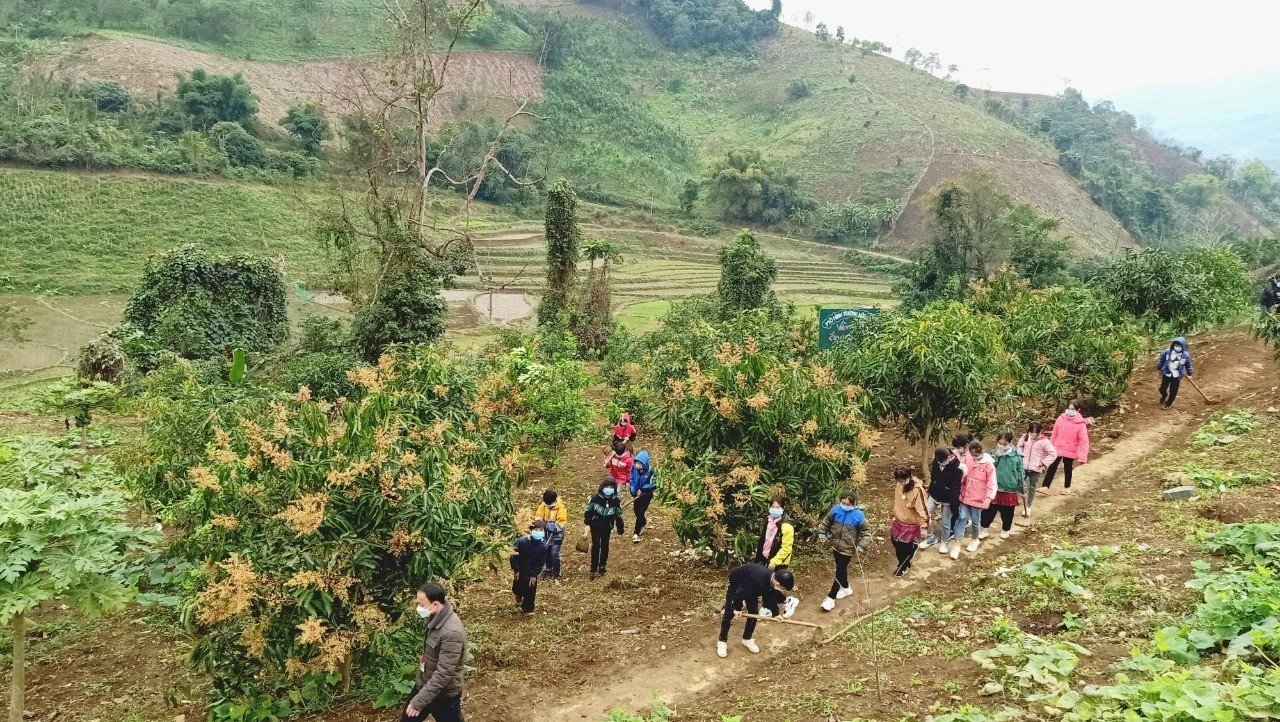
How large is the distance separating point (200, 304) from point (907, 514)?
19667mm

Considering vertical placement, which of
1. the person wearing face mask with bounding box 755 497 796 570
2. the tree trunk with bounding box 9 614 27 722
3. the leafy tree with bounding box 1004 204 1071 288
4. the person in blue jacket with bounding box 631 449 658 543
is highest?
the leafy tree with bounding box 1004 204 1071 288

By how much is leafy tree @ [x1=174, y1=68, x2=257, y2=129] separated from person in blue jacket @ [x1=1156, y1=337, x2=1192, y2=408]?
166 ft

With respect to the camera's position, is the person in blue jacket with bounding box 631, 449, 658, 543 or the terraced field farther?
the terraced field

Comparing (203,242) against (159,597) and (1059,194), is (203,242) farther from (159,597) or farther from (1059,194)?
(1059,194)

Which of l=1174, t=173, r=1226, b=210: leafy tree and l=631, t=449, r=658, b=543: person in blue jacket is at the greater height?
l=1174, t=173, r=1226, b=210: leafy tree

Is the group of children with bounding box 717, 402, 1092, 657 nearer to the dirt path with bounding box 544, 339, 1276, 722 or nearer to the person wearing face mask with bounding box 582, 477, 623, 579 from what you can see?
the dirt path with bounding box 544, 339, 1276, 722

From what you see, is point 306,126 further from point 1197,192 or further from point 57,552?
point 1197,192

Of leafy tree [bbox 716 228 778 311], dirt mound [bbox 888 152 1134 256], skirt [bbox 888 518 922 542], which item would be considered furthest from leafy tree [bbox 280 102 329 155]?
skirt [bbox 888 518 922 542]

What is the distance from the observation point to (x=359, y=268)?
18750mm

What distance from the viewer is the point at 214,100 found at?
47938 millimetres

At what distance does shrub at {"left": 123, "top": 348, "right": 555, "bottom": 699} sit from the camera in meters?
5.20

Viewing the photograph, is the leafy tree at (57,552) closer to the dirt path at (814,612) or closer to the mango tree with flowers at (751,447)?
the dirt path at (814,612)

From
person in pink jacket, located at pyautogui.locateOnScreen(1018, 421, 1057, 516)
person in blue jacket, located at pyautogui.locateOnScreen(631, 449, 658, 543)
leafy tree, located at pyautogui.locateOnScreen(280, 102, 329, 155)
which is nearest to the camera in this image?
person in pink jacket, located at pyautogui.locateOnScreen(1018, 421, 1057, 516)

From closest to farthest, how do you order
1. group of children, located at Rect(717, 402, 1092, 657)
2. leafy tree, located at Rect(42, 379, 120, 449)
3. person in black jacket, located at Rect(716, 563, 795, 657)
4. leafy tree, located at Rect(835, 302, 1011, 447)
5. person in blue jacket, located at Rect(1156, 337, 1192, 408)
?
person in black jacket, located at Rect(716, 563, 795, 657)
group of children, located at Rect(717, 402, 1092, 657)
leafy tree, located at Rect(835, 302, 1011, 447)
leafy tree, located at Rect(42, 379, 120, 449)
person in blue jacket, located at Rect(1156, 337, 1192, 408)
